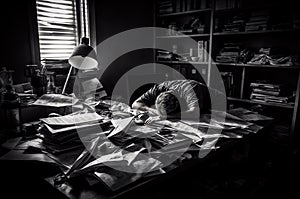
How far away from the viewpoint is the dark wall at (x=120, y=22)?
322 centimetres

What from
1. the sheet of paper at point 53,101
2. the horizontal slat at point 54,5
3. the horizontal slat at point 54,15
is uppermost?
the horizontal slat at point 54,5

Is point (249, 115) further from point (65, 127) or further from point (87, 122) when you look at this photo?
point (65, 127)

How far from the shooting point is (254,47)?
9.89 feet

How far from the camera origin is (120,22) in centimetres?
341

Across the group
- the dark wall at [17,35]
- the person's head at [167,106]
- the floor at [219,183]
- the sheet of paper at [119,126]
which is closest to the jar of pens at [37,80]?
the floor at [219,183]

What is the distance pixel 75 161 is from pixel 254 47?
9.03ft

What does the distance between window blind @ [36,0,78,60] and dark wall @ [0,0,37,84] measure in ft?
0.49

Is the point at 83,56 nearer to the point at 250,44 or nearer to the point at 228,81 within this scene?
the point at 228,81

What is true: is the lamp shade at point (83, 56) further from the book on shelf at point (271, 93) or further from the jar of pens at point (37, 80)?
the book on shelf at point (271, 93)

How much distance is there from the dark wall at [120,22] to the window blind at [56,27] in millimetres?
318

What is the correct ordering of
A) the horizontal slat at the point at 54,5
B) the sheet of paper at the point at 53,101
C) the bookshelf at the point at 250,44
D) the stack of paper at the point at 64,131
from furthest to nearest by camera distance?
the horizontal slat at the point at 54,5, the bookshelf at the point at 250,44, the sheet of paper at the point at 53,101, the stack of paper at the point at 64,131

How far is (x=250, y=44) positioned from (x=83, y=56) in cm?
219

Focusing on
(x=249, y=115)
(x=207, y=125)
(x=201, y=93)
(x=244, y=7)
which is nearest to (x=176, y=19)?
(x=244, y=7)

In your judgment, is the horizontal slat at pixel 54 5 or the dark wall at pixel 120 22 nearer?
the horizontal slat at pixel 54 5
